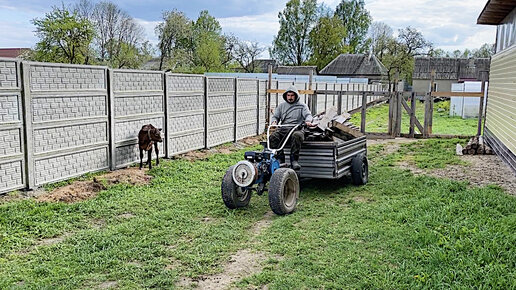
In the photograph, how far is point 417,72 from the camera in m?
46.4

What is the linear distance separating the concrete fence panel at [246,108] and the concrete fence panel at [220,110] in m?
0.33

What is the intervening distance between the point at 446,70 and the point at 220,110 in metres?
39.1

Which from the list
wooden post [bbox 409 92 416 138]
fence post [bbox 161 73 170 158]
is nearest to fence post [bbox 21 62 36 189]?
fence post [bbox 161 73 170 158]

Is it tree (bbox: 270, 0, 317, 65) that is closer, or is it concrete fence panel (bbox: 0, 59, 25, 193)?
concrete fence panel (bbox: 0, 59, 25, 193)

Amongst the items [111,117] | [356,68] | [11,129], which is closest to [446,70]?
[356,68]

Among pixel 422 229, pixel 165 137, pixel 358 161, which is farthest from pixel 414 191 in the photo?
pixel 165 137

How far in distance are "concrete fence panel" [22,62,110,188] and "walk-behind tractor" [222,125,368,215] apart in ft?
9.25

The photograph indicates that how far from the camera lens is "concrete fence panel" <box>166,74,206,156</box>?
9.82 meters

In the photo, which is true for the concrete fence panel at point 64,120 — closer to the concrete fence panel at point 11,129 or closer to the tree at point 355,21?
the concrete fence panel at point 11,129

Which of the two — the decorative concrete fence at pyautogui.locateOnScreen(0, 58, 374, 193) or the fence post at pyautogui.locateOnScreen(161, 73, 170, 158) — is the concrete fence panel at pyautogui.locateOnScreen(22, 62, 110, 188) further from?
the fence post at pyautogui.locateOnScreen(161, 73, 170, 158)

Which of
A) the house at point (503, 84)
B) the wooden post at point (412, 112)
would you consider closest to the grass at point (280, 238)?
the house at point (503, 84)

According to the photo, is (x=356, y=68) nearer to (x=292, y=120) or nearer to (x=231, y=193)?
(x=292, y=120)

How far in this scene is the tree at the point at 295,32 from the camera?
54.8 meters

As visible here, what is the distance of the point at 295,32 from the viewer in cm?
5528
